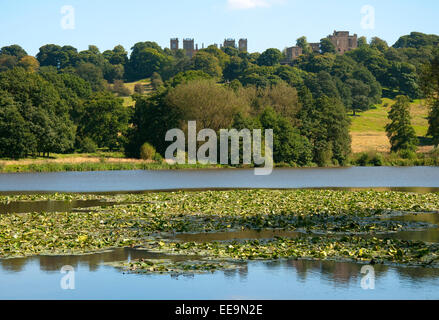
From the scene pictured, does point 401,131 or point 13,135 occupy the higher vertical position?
point 13,135

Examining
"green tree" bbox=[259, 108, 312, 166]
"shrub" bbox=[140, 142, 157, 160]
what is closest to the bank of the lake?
"green tree" bbox=[259, 108, 312, 166]

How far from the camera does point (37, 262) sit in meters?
18.6

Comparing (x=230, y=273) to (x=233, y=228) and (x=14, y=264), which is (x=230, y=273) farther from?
(x=233, y=228)

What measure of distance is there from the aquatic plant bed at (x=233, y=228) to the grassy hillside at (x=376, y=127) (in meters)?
81.2

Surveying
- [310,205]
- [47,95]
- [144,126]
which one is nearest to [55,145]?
[47,95]

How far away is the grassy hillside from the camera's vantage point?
12511 cm

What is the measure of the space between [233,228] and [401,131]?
316ft

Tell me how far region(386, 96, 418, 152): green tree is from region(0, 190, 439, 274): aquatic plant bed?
7901 centimetres

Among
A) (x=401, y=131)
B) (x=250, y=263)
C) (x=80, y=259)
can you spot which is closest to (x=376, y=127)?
(x=401, y=131)

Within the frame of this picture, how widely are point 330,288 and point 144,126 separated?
310ft

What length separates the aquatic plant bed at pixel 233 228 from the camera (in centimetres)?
1916

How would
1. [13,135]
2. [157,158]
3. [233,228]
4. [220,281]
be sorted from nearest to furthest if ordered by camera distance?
1. [220,281]
2. [233,228]
3. [13,135]
4. [157,158]

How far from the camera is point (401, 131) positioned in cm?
11550
